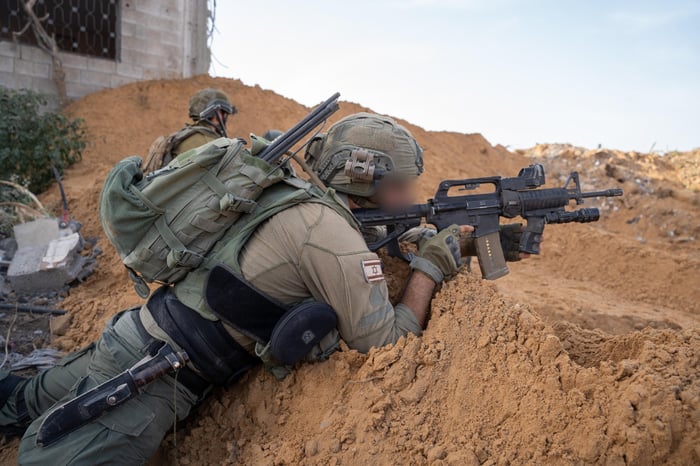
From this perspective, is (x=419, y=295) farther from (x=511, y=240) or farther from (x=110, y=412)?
(x=110, y=412)

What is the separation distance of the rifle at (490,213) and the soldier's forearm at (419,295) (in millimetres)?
373

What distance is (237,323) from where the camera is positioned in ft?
7.39

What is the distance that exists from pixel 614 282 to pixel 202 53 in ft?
30.5

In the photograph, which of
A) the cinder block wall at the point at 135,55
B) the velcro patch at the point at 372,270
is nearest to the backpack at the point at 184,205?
the velcro patch at the point at 372,270

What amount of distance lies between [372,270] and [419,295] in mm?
449

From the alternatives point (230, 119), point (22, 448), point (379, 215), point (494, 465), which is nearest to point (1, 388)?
point (22, 448)

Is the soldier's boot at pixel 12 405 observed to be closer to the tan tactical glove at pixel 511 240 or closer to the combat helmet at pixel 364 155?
the combat helmet at pixel 364 155

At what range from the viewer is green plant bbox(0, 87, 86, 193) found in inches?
288

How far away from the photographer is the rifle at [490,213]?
3061 mm

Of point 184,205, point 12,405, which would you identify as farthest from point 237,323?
point 12,405

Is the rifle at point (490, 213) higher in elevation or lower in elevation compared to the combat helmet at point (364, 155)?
lower

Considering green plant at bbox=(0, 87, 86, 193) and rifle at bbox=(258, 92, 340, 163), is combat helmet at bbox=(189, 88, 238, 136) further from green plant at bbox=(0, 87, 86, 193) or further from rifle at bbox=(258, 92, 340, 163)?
rifle at bbox=(258, 92, 340, 163)

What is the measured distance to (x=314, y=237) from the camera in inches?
86.2

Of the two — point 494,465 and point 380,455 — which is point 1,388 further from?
point 494,465
